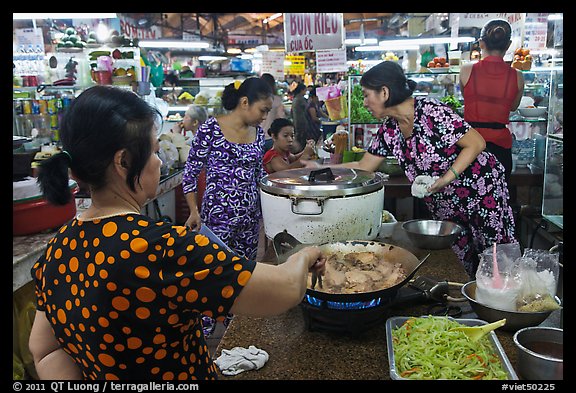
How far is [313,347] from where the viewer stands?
1.69 meters

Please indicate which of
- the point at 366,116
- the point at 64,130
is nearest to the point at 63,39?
the point at 366,116

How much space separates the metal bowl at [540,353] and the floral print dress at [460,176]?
1.65 m

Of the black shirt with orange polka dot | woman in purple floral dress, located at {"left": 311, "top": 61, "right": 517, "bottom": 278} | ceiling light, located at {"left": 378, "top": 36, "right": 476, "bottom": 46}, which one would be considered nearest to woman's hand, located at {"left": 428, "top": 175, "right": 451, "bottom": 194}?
woman in purple floral dress, located at {"left": 311, "top": 61, "right": 517, "bottom": 278}

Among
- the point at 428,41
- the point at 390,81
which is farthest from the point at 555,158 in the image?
the point at 428,41

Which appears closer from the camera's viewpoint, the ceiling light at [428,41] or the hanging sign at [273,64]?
the ceiling light at [428,41]

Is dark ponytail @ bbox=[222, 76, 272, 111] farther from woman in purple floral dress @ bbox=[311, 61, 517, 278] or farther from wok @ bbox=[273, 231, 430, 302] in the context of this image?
wok @ bbox=[273, 231, 430, 302]

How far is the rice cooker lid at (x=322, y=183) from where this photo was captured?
92.0 inches

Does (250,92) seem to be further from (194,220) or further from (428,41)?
(428,41)

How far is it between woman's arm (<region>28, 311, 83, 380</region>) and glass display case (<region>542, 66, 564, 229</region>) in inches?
137

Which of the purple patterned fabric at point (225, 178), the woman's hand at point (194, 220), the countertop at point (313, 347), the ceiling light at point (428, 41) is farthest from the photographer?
the ceiling light at point (428, 41)

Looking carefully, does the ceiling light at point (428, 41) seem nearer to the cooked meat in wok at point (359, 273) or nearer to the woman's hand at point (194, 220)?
the woman's hand at point (194, 220)

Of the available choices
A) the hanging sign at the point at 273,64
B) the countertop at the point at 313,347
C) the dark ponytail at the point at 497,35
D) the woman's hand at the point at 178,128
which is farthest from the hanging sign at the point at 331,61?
the countertop at the point at 313,347

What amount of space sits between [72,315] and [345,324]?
2.84ft
